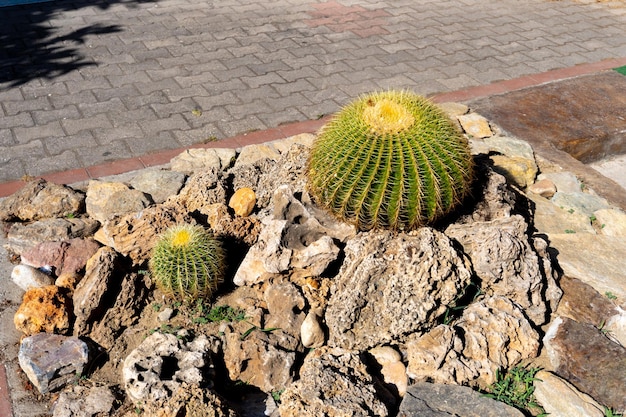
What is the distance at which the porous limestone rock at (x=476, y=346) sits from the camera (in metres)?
3.34

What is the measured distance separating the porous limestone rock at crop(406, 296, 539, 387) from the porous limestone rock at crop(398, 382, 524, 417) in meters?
0.13

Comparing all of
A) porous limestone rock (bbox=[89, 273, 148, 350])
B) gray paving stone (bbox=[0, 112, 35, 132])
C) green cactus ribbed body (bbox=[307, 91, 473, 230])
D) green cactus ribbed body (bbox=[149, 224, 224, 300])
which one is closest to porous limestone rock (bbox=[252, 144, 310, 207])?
green cactus ribbed body (bbox=[307, 91, 473, 230])

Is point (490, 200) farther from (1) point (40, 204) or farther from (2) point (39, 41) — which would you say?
(2) point (39, 41)

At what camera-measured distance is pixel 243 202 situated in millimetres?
4285

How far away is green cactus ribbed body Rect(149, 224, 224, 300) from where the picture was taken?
353 centimetres

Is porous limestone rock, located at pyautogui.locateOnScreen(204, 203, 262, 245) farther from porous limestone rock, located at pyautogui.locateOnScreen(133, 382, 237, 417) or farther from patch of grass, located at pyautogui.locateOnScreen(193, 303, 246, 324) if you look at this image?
porous limestone rock, located at pyautogui.locateOnScreen(133, 382, 237, 417)

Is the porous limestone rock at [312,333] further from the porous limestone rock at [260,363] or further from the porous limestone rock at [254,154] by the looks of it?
the porous limestone rock at [254,154]

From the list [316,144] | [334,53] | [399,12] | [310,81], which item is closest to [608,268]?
[316,144]

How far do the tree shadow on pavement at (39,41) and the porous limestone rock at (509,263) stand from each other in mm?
5377

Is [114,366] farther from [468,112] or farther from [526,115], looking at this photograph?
[526,115]

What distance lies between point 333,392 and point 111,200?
2.38m

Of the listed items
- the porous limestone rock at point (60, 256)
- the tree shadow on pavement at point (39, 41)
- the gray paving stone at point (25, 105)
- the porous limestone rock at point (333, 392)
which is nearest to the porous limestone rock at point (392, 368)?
the porous limestone rock at point (333, 392)

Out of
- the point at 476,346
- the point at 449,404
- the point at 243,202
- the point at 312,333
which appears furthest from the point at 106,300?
the point at 476,346

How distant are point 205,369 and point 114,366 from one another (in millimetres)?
592
